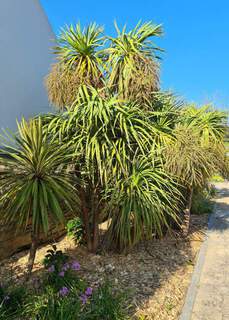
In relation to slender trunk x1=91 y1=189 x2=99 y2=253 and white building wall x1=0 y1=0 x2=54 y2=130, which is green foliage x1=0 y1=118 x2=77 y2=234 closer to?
slender trunk x1=91 y1=189 x2=99 y2=253

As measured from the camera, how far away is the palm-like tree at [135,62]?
4258 millimetres

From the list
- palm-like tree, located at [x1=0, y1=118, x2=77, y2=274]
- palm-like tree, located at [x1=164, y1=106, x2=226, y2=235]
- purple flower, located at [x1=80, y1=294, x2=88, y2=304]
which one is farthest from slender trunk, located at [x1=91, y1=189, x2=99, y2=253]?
purple flower, located at [x1=80, y1=294, x2=88, y2=304]

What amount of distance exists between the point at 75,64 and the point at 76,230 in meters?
2.69

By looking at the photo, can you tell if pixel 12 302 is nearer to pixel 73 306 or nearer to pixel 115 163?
pixel 73 306

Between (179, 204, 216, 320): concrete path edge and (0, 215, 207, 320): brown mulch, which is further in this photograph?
(0, 215, 207, 320): brown mulch

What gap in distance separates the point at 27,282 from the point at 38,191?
3.95ft

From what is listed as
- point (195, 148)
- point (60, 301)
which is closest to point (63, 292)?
point (60, 301)

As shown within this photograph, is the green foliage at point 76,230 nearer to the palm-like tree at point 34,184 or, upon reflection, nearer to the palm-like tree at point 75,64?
the palm-like tree at point 34,184

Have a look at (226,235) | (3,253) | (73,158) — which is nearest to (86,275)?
(3,253)

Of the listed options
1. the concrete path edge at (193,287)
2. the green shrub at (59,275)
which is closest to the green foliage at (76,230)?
the green shrub at (59,275)

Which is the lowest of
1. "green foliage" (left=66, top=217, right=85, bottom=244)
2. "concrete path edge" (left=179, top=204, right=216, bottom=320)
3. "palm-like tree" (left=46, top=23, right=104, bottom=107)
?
"concrete path edge" (left=179, top=204, right=216, bottom=320)

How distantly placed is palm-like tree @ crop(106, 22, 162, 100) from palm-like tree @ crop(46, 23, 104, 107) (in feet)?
0.76

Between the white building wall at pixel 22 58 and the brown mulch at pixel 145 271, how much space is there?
7.52 ft

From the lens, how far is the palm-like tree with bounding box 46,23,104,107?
169 inches
